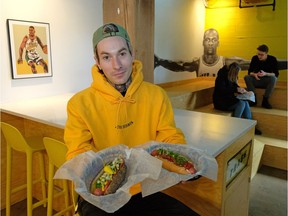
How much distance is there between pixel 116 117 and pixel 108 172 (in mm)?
307

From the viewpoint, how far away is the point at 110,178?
0.91 m

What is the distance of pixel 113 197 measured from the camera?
82 centimetres

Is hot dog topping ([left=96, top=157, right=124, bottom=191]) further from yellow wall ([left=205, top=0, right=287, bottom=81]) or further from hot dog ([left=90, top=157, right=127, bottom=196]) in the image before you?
yellow wall ([left=205, top=0, right=287, bottom=81])

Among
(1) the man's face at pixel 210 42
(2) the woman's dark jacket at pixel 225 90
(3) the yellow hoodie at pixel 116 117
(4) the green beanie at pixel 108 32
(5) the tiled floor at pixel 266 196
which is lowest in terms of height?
(5) the tiled floor at pixel 266 196

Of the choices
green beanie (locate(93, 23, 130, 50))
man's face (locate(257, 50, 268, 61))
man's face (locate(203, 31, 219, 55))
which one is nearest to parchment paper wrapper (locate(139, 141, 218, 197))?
green beanie (locate(93, 23, 130, 50))

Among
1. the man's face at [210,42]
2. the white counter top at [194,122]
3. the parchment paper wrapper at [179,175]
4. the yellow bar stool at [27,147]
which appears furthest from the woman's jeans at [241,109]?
the parchment paper wrapper at [179,175]

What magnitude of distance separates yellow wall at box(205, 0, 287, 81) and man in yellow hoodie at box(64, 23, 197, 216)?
4.55 metres

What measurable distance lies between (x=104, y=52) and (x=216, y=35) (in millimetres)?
5056

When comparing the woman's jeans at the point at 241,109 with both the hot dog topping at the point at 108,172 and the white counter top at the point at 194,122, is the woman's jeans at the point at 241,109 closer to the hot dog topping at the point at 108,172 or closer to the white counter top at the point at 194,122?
the white counter top at the point at 194,122

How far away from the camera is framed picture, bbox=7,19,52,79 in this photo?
2232 mm

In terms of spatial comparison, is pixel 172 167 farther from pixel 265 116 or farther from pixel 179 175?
pixel 265 116

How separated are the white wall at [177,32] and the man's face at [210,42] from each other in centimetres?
13

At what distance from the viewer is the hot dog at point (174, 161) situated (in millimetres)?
988

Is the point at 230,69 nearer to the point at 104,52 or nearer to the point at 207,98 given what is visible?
the point at 207,98
